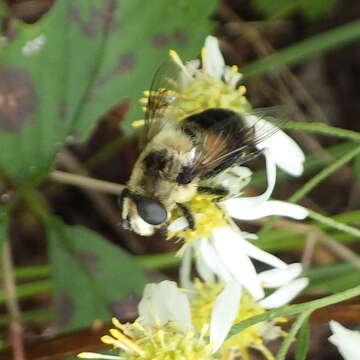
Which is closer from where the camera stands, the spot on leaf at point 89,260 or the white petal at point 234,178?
the white petal at point 234,178

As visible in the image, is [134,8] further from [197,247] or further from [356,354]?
[356,354]

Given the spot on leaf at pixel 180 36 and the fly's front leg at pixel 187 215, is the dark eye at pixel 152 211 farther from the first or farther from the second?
the spot on leaf at pixel 180 36

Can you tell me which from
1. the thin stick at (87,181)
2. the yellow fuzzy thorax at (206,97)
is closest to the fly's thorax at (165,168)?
the yellow fuzzy thorax at (206,97)

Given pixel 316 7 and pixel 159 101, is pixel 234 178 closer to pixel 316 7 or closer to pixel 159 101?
pixel 159 101

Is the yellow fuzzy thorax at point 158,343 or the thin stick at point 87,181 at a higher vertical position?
the thin stick at point 87,181

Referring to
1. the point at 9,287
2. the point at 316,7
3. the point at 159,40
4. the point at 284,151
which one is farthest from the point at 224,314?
the point at 316,7


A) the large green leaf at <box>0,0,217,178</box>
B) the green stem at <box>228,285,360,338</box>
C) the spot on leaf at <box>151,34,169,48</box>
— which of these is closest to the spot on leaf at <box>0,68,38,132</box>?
the large green leaf at <box>0,0,217,178</box>
